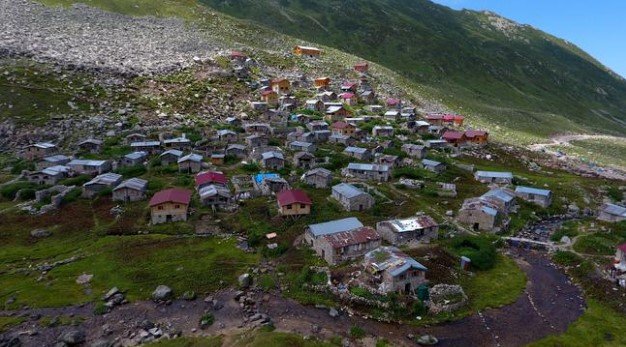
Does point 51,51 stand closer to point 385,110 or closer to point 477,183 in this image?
point 385,110

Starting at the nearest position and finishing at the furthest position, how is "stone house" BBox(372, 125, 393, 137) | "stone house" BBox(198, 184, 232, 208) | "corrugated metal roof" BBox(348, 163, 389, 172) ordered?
"stone house" BBox(198, 184, 232, 208), "corrugated metal roof" BBox(348, 163, 389, 172), "stone house" BBox(372, 125, 393, 137)

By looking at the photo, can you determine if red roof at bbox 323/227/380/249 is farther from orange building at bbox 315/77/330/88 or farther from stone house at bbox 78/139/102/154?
orange building at bbox 315/77/330/88

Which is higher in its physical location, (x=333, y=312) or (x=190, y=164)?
(x=190, y=164)

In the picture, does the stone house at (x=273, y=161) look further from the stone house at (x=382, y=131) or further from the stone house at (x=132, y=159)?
the stone house at (x=382, y=131)

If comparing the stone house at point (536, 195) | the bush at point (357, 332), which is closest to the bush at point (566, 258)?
the stone house at point (536, 195)

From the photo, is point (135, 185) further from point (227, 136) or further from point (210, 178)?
point (227, 136)

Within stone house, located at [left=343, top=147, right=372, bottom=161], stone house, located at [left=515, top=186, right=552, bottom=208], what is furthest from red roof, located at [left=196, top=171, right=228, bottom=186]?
stone house, located at [left=515, top=186, right=552, bottom=208]

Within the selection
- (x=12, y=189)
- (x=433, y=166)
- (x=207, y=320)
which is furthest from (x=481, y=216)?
(x=12, y=189)
